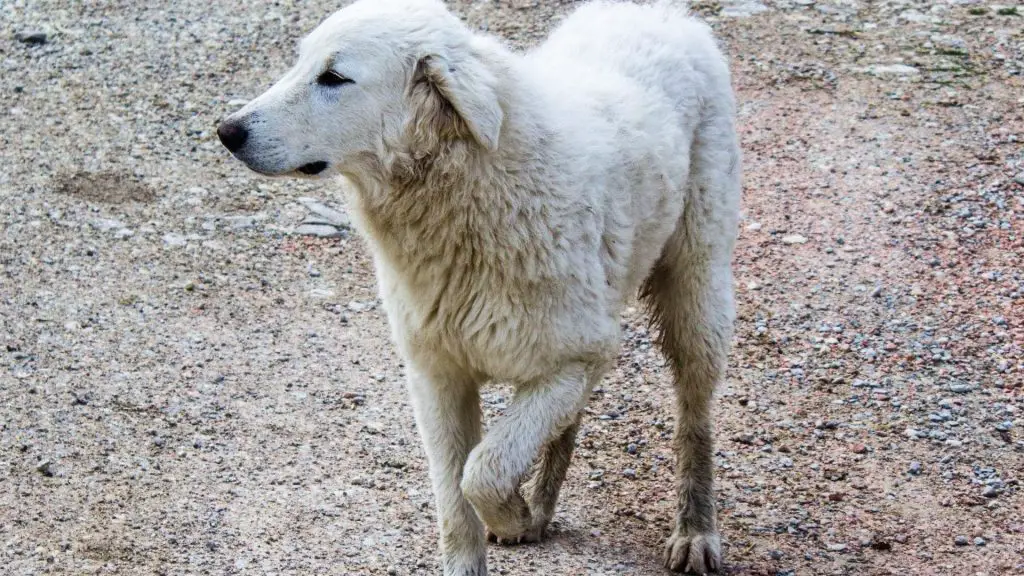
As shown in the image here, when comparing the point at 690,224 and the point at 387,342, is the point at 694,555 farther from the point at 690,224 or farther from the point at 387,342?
the point at 387,342

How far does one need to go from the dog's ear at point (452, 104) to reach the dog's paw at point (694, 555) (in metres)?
2.08

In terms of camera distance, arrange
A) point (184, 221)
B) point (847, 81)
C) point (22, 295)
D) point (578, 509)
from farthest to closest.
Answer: point (847, 81)
point (184, 221)
point (22, 295)
point (578, 509)

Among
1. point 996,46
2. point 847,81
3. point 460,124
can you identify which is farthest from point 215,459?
point 996,46

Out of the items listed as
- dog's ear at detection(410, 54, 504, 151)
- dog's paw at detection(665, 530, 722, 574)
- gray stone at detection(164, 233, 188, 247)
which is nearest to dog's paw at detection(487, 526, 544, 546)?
dog's paw at detection(665, 530, 722, 574)

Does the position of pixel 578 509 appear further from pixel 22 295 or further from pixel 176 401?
pixel 22 295

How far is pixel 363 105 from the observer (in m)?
4.06

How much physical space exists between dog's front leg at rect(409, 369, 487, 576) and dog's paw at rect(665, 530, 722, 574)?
1013mm

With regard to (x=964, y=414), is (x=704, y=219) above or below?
above

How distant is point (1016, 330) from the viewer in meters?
6.84

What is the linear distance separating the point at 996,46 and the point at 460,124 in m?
7.44

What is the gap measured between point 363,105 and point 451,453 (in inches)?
52.1

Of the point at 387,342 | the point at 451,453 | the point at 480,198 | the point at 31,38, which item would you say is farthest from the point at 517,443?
the point at 31,38

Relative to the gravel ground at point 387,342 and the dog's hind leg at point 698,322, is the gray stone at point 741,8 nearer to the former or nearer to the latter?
the gravel ground at point 387,342

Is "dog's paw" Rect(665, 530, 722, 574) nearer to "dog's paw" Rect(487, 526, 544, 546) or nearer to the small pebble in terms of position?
"dog's paw" Rect(487, 526, 544, 546)
